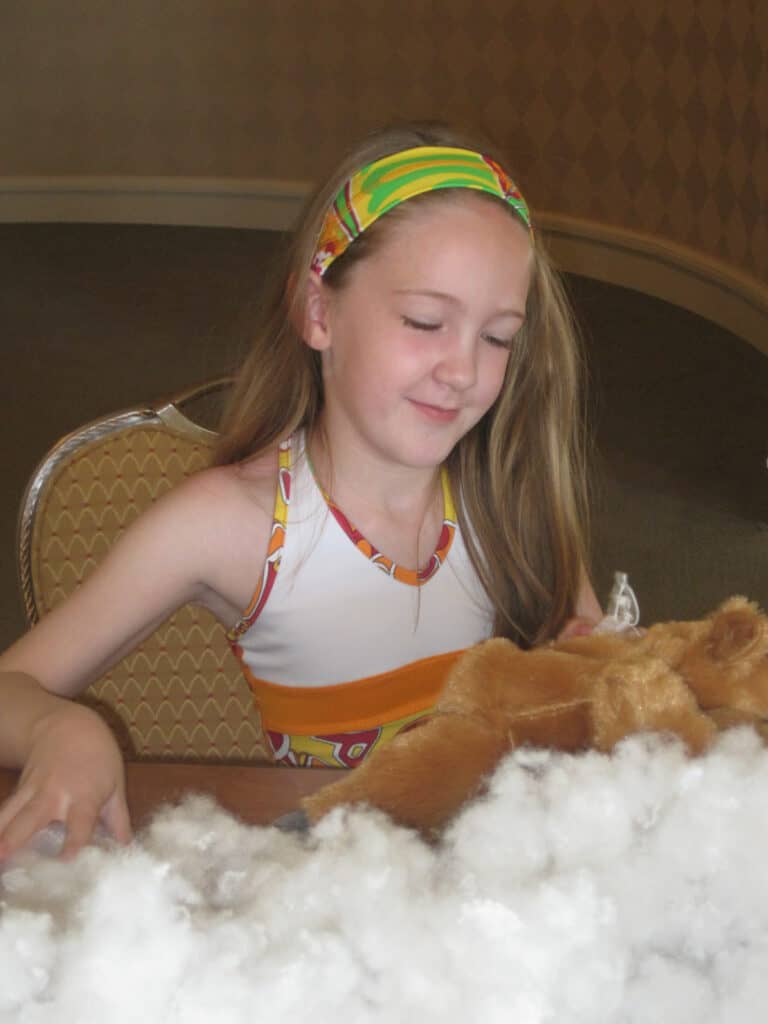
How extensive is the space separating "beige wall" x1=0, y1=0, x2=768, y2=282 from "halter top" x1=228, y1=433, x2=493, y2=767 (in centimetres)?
318

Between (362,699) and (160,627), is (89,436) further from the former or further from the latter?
(362,699)

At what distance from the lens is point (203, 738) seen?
150cm

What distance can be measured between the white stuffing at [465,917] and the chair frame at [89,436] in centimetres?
90

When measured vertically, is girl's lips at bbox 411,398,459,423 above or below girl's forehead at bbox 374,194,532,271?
below

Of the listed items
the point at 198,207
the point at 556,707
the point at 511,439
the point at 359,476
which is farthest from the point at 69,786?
the point at 198,207

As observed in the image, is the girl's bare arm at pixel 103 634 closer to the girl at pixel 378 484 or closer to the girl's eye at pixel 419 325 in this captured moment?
the girl at pixel 378 484

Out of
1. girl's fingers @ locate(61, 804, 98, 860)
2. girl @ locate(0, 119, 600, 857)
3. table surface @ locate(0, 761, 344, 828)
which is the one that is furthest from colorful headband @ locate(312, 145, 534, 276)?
girl's fingers @ locate(61, 804, 98, 860)

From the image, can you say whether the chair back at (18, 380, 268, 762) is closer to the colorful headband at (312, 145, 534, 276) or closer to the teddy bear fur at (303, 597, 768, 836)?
the colorful headband at (312, 145, 534, 276)

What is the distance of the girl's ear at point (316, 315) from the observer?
1392 millimetres

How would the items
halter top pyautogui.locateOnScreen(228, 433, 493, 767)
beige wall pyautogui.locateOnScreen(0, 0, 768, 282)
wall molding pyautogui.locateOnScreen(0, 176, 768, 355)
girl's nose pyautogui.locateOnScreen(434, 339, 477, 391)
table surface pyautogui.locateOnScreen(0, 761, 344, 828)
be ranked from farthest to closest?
wall molding pyautogui.locateOnScreen(0, 176, 768, 355), beige wall pyautogui.locateOnScreen(0, 0, 768, 282), halter top pyautogui.locateOnScreen(228, 433, 493, 767), girl's nose pyautogui.locateOnScreen(434, 339, 477, 391), table surface pyautogui.locateOnScreen(0, 761, 344, 828)

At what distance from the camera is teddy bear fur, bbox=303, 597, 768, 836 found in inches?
24.5

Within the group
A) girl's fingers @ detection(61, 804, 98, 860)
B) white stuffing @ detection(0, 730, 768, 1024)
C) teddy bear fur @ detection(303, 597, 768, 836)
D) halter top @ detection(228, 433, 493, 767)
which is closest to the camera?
white stuffing @ detection(0, 730, 768, 1024)

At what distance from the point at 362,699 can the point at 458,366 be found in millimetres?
365

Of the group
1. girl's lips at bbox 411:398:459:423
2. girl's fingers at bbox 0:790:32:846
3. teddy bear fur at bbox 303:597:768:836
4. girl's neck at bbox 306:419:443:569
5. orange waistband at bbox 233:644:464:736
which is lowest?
orange waistband at bbox 233:644:464:736
